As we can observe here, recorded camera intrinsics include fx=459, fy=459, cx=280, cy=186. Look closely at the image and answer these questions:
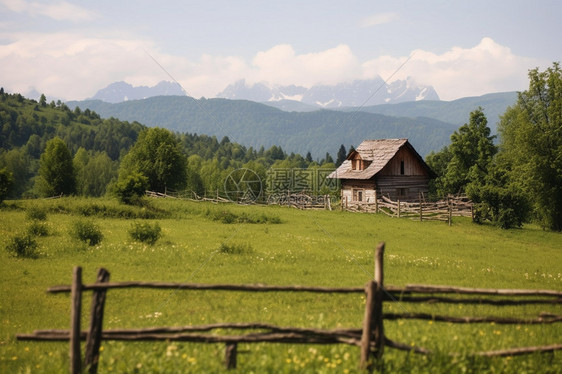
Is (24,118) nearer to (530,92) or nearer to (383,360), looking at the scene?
(530,92)

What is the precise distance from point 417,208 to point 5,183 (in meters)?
34.3

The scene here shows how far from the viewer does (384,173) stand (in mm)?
46188

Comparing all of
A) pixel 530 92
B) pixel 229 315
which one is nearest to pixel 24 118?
pixel 530 92

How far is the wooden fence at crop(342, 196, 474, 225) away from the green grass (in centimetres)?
218

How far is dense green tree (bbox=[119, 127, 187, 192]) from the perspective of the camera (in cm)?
6625

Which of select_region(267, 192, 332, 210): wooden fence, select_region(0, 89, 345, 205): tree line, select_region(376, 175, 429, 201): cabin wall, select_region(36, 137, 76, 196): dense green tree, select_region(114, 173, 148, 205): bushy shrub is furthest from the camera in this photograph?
select_region(36, 137, 76, 196): dense green tree

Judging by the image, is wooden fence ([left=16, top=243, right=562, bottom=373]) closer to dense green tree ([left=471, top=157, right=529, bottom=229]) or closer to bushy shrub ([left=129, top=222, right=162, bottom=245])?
bushy shrub ([left=129, top=222, right=162, bottom=245])

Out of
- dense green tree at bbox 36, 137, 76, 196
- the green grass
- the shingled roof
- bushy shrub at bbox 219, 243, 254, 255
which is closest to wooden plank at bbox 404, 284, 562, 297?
the green grass

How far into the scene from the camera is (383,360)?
7.27 metres

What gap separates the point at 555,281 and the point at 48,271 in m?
19.1

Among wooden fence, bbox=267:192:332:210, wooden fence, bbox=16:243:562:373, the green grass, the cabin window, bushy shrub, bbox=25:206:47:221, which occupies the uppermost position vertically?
the cabin window

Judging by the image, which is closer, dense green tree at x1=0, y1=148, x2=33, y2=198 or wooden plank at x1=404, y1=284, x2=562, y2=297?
wooden plank at x1=404, y1=284, x2=562, y2=297

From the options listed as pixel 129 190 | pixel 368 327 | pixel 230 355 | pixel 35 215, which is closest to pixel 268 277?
pixel 230 355

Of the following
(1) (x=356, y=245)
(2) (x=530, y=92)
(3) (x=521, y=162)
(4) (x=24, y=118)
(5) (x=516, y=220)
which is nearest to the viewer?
(1) (x=356, y=245)
